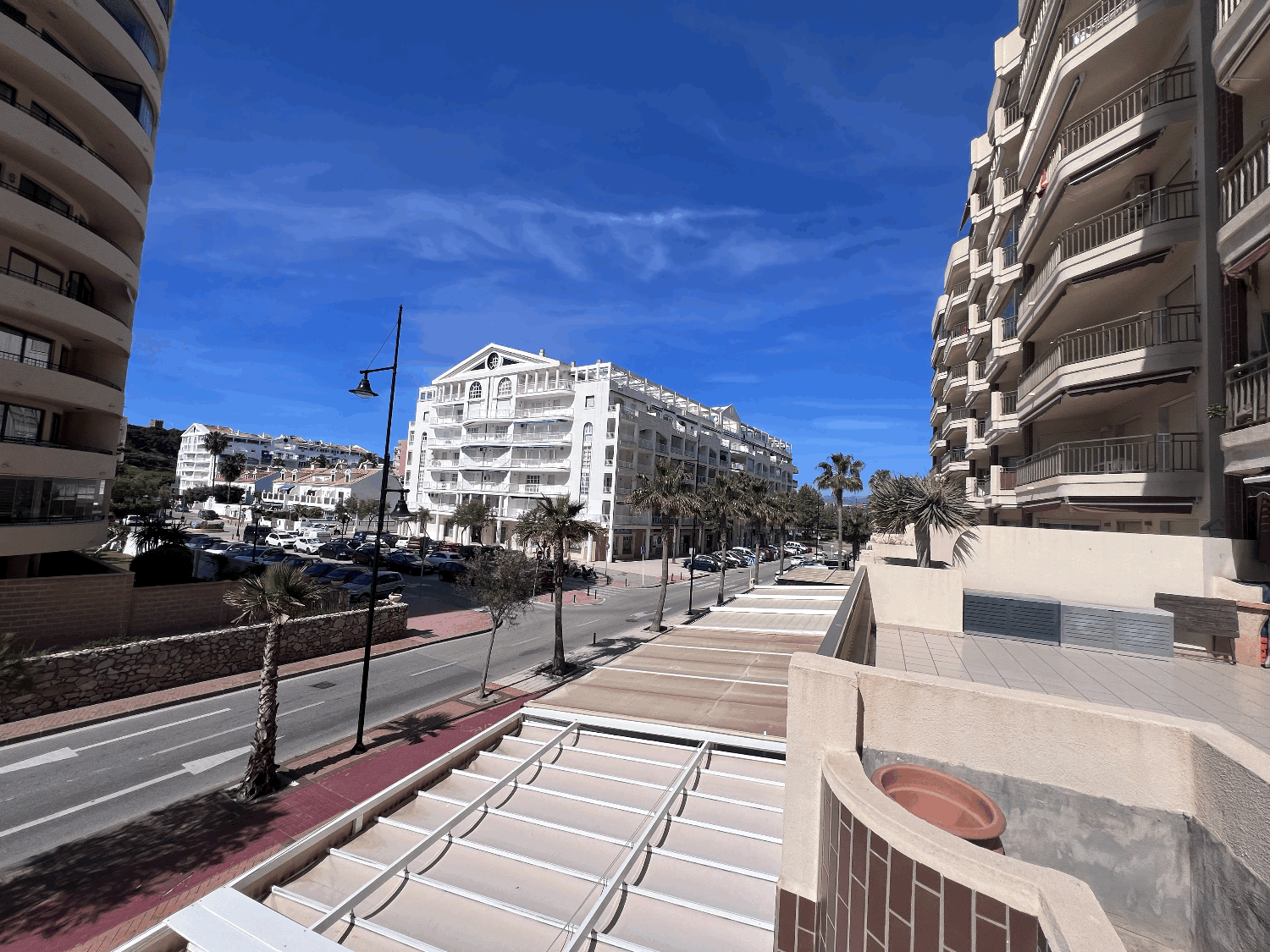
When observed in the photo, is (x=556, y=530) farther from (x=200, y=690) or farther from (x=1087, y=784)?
(x=1087, y=784)

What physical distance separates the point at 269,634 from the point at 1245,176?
21.7m

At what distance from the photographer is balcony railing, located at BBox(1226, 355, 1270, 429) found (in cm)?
904

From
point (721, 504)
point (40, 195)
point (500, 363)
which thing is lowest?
point (721, 504)

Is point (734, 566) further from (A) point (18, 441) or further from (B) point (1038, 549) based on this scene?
(A) point (18, 441)

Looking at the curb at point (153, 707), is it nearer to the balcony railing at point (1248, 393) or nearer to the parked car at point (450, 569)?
the parked car at point (450, 569)

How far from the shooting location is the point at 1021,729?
444 centimetres

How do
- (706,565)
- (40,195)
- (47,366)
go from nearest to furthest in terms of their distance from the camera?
(40,195)
(47,366)
(706,565)

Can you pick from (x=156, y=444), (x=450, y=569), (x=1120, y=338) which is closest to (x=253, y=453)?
(x=156, y=444)

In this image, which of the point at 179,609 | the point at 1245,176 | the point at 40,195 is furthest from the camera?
the point at 179,609

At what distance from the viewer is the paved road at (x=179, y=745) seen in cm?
1112

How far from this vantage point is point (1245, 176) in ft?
31.1

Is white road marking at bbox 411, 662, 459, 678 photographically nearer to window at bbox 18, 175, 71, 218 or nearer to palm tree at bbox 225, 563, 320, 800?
palm tree at bbox 225, 563, 320, 800

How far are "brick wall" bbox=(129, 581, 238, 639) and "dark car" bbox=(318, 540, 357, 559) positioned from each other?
87.6 feet

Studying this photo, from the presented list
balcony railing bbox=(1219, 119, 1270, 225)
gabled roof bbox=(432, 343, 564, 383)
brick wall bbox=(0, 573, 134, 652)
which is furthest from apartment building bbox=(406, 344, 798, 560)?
balcony railing bbox=(1219, 119, 1270, 225)
